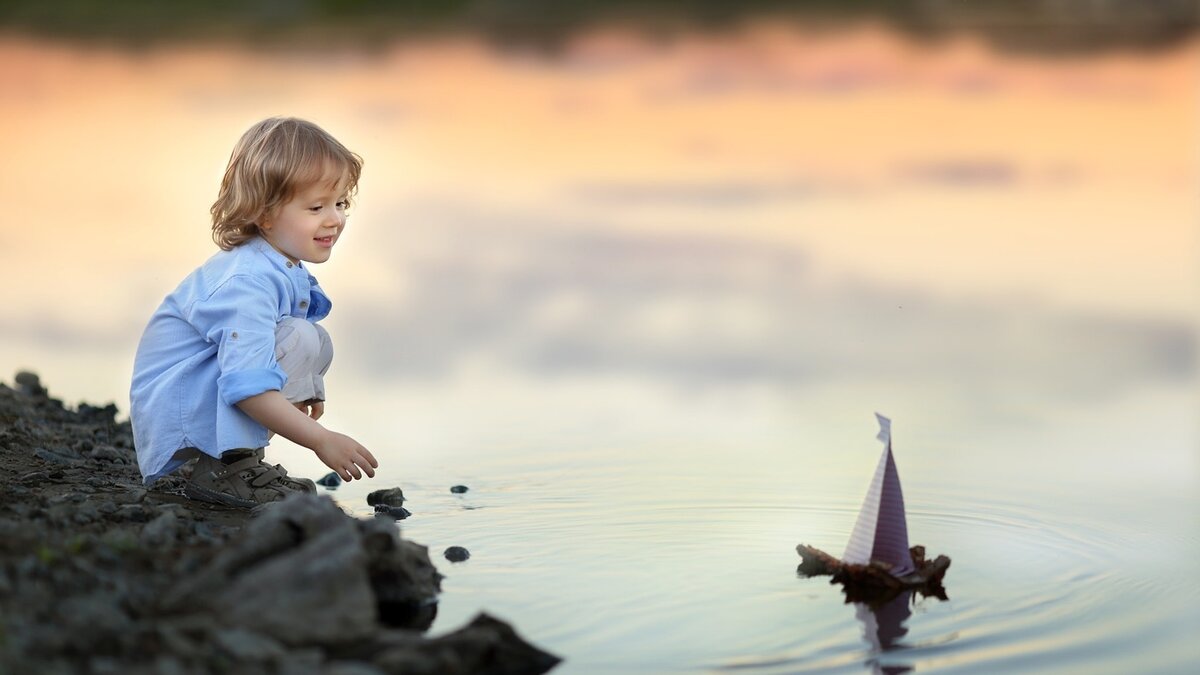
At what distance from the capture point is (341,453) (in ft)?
13.9

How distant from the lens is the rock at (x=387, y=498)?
15.8 feet

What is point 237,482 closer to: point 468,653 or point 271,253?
point 271,253

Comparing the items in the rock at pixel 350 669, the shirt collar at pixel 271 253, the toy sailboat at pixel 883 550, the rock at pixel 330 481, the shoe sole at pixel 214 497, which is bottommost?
the rock at pixel 350 669

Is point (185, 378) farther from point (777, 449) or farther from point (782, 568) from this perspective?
point (777, 449)

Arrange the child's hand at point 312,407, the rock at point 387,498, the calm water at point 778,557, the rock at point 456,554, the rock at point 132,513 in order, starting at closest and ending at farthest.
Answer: the calm water at point 778,557, the rock at point 132,513, the rock at point 456,554, the child's hand at point 312,407, the rock at point 387,498

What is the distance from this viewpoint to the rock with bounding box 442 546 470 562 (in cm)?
411

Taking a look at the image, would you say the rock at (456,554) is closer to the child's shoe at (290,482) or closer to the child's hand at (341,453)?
the child's hand at (341,453)

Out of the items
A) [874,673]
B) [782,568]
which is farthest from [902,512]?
[874,673]

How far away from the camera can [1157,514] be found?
191 inches

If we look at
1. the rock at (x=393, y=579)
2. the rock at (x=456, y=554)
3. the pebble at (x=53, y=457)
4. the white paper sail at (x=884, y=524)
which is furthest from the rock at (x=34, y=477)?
the white paper sail at (x=884, y=524)

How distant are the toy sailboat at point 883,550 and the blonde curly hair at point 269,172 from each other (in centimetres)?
196

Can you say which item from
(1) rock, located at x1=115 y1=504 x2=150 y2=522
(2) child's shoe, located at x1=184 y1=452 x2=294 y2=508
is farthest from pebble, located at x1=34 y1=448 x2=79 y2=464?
(1) rock, located at x1=115 y1=504 x2=150 y2=522

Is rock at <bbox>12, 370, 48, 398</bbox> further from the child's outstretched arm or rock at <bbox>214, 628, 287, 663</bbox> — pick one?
rock at <bbox>214, 628, 287, 663</bbox>

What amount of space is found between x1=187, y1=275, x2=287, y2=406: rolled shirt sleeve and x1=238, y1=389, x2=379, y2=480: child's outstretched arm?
0.13ft
